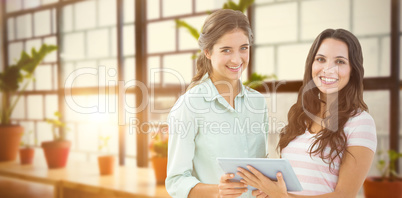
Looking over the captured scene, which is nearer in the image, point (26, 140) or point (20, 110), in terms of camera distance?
point (26, 140)

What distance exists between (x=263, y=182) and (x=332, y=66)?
0.53 m

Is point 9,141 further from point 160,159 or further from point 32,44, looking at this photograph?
point 160,159

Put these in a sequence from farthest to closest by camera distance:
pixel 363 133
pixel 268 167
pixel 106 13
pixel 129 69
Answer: pixel 106 13
pixel 129 69
pixel 363 133
pixel 268 167

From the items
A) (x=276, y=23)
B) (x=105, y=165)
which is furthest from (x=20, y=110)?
(x=276, y=23)

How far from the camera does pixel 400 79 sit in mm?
2566

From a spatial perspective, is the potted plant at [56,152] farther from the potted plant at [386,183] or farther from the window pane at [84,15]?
the potted plant at [386,183]

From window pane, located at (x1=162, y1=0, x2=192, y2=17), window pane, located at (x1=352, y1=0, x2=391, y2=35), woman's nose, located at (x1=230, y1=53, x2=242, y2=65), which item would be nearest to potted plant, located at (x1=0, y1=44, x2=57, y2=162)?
window pane, located at (x1=162, y1=0, x2=192, y2=17)

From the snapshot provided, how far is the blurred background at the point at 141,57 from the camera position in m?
2.69

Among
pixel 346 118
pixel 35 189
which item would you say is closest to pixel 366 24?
pixel 346 118

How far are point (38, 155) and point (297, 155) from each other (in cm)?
385

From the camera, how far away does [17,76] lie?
4.40 m

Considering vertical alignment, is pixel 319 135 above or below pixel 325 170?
above

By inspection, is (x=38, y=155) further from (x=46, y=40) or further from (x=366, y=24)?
(x=366, y=24)

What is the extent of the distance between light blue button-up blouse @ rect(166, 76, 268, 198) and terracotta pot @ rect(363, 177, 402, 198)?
4.06 ft
